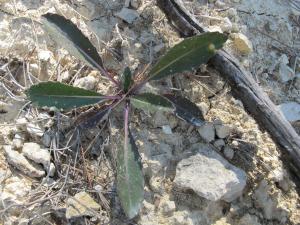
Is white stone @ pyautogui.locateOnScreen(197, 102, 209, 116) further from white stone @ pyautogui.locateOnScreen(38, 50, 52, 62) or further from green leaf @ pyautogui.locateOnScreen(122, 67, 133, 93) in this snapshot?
white stone @ pyautogui.locateOnScreen(38, 50, 52, 62)

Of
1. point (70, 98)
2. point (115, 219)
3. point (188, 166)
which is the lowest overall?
point (115, 219)

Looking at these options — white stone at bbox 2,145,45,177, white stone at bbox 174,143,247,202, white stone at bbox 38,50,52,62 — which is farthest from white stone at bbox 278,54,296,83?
white stone at bbox 2,145,45,177

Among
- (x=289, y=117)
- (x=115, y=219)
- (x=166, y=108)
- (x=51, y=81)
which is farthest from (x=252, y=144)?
(x=51, y=81)

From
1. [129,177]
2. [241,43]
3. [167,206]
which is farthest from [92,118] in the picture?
[241,43]

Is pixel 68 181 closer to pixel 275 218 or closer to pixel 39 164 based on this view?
pixel 39 164

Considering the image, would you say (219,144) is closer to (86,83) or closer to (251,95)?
(251,95)

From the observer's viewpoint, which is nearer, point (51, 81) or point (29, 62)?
point (51, 81)
